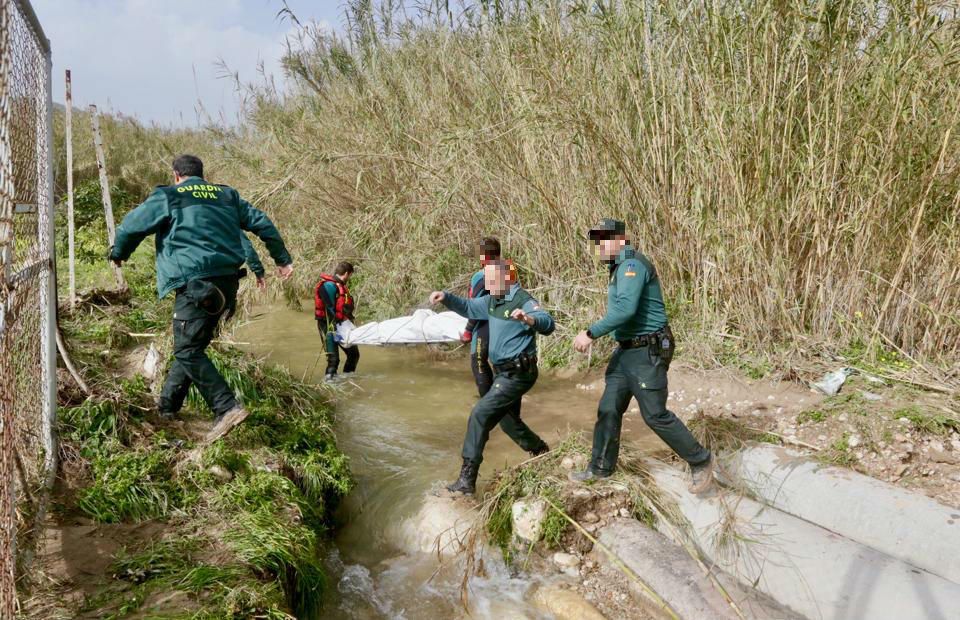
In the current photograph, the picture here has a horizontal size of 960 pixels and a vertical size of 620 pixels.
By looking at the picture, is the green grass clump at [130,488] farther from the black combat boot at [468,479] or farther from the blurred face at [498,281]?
the blurred face at [498,281]

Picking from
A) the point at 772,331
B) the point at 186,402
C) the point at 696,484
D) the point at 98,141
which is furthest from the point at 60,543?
the point at 98,141

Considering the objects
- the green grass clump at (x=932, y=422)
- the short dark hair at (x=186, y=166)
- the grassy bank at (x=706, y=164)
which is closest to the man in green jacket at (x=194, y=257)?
the short dark hair at (x=186, y=166)

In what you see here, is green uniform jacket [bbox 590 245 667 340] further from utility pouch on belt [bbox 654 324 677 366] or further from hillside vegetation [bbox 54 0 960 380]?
hillside vegetation [bbox 54 0 960 380]

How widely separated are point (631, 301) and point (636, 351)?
323 millimetres

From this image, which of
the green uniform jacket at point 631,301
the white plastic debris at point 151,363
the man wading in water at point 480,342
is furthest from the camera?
the man wading in water at point 480,342

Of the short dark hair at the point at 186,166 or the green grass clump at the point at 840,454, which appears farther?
the green grass clump at the point at 840,454

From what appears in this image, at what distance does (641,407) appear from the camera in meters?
4.10

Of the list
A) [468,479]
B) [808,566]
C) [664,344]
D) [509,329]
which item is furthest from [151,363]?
[808,566]

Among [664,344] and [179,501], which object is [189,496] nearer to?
[179,501]

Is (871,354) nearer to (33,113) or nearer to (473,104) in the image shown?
(473,104)

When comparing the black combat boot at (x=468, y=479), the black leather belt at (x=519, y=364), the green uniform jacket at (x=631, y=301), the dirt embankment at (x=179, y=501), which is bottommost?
the black combat boot at (x=468, y=479)

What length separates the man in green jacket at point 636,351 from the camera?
3.96 m

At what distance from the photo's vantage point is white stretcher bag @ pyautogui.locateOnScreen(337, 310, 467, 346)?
273 inches

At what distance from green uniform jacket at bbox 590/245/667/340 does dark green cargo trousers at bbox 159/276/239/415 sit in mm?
2323
